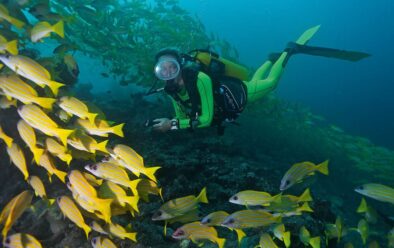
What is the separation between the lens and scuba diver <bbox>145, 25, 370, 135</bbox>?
5.02m

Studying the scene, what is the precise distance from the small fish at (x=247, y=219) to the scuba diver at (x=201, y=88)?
2094mm

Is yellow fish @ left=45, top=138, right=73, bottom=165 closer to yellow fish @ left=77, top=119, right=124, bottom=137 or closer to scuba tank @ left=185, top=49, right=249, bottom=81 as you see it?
yellow fish @ left=77, top=119, right=124, bottom=137

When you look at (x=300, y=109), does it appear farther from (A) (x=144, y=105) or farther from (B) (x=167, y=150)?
(B) (x=167, y=150)

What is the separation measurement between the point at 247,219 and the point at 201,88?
2600 mm

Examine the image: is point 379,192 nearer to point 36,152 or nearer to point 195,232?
point 195,232

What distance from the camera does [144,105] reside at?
27.6ft

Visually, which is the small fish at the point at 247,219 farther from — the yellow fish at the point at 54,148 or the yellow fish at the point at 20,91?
the yellow fish at the point at 20,91

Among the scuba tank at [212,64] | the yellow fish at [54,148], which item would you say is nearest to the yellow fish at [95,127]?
the yellow fish at [54,148]

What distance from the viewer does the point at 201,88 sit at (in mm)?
5227

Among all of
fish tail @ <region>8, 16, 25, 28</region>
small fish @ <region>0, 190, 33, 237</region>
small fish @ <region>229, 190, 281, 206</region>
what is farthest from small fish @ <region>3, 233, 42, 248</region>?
fish tail @ <region>8, 16, 25, 28</region>

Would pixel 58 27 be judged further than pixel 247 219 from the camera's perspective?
Yes

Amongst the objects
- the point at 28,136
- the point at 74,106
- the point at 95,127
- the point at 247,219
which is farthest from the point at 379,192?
the point at 28,136

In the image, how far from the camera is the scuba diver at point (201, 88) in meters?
5.02

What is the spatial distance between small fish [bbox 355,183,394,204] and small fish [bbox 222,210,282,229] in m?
1.49
